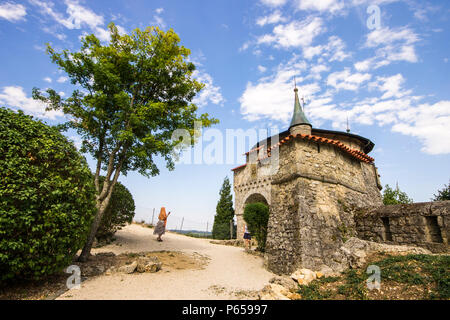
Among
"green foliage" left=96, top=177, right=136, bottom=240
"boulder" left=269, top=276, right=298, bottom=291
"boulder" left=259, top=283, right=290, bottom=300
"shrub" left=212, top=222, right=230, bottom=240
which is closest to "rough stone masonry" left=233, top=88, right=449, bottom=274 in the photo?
"boulder" left=269, top=276, right=298, bottom=291

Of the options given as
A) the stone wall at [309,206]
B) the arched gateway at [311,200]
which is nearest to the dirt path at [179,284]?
the stone wall at [309,206]

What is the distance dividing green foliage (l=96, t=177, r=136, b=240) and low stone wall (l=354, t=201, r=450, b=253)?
1090cm

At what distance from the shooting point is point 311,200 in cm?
736

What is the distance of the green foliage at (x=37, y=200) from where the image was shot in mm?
3760

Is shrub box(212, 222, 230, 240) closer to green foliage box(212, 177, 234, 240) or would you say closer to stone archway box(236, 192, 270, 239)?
green foliage box(212, 177, 234, 240)

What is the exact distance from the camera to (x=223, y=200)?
23562mm

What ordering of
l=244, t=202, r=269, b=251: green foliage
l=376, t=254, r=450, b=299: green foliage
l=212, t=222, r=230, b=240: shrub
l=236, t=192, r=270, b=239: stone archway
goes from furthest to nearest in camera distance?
l=212, t=222, r=230, b=240: shrub
l=236, t=192, r=270, b=239: stone archway
l=244, t=202, r=269, b=251: green foliage
l=376, t=254, r=450, b=299: green foliage

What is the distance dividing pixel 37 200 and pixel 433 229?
10.3 meters

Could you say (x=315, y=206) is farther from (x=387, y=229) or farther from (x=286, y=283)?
(x=286, y=283)

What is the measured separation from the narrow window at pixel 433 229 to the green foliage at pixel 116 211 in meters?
12.2

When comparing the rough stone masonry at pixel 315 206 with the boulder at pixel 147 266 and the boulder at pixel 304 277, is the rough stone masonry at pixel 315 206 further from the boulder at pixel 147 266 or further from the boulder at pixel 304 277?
the boulder at pixel 147 266

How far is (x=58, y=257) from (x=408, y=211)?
31.9 ft

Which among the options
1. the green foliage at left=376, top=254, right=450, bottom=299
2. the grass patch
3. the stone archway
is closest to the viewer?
the green foliage at left=376, top=254, right=450, bottom=299

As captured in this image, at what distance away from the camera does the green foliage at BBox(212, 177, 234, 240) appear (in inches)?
827
